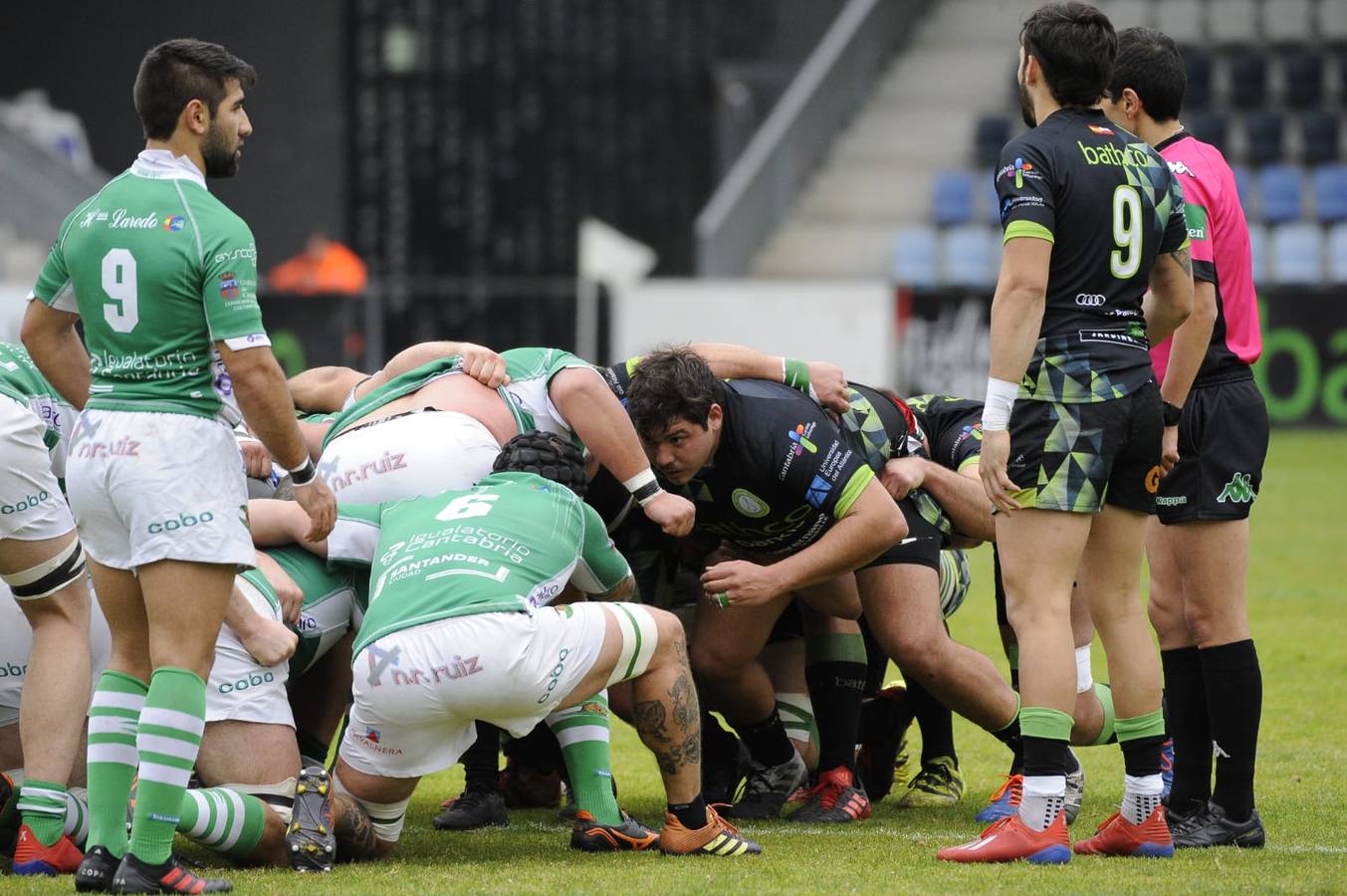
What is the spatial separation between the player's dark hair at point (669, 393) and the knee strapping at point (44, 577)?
5.00ft

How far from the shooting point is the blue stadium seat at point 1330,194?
21469 mm

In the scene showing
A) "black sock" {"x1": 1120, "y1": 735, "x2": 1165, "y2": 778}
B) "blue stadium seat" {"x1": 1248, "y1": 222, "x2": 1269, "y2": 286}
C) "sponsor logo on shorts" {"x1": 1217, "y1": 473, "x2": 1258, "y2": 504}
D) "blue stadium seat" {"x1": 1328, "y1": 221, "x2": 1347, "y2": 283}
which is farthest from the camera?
"blue stadium seat" {"x1": 1248, "y1": 222, "x2": 1269, "y2": 286}

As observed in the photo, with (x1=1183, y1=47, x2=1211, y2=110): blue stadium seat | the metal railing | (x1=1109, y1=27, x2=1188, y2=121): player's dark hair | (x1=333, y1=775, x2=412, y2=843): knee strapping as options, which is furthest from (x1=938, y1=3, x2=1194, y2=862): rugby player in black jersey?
(x1=1183, y1=47, x2=1211, y2=110): blue stadium seat

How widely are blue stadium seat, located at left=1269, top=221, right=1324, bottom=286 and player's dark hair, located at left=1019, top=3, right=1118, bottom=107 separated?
17.0 metres

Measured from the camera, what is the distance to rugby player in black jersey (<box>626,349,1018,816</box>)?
4.99m

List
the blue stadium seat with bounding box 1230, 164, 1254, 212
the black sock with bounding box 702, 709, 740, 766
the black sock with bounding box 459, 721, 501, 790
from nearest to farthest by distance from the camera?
1. the black sock with bounding box 459, 721, 501, 790
2. the black sock with bounding box 702, 709, 740, 766
3. the blue stadium seat with bounding box 1230, 164, 1254, 212

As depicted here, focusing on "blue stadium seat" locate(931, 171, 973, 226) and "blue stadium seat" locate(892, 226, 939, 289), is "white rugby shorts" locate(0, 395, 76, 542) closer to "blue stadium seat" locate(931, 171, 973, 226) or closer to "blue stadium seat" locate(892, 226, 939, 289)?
"blue stadium seat" locate(892, 226, 939, 289)

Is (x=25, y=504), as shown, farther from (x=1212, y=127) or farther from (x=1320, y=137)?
(x=1320, y=137)

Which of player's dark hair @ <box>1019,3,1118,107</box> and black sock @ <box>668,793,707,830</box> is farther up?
player's dark hair @ <box>1019,3,1118,107</box>

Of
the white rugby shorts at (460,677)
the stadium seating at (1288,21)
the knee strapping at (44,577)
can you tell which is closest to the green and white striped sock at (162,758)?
the white rugby shorts at (460,677)

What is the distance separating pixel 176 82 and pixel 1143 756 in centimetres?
279

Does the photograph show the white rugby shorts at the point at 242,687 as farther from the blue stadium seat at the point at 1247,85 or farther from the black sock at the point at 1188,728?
the blue stadium seat at the point at 1247,85

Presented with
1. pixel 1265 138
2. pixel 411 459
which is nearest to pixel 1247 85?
pixel 1265 138

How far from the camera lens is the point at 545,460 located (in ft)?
15.9
